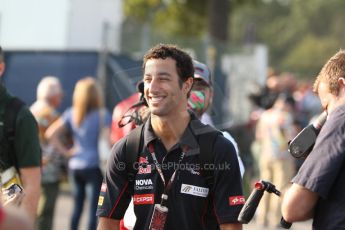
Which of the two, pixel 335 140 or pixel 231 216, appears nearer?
pixel 335 140

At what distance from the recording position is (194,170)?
4.64 metres

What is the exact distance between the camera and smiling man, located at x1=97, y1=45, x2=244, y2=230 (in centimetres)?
463

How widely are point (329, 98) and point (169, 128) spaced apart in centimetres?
91

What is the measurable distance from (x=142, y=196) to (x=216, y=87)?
1131 cm

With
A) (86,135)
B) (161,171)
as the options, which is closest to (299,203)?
(161,171)

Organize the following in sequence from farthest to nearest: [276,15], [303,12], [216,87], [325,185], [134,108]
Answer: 1. [276,15]
2. [303,12]
3. [216,87]
4. [134,108]
5. [325,185]

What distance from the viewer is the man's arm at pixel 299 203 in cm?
427

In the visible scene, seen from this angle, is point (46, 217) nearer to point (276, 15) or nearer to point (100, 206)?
point (100, 206)

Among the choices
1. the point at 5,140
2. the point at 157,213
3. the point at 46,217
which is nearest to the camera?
the point at 157,213

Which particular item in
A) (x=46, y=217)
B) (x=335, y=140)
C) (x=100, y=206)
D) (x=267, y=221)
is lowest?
(x=267, y=221)

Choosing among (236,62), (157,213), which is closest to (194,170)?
(157,213)

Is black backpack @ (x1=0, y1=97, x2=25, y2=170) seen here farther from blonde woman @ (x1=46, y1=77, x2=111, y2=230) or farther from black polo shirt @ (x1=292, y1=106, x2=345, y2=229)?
blonde woman @ (x1=46, y1=77, x2=111, y2=230)

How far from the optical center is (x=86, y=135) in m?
9.74

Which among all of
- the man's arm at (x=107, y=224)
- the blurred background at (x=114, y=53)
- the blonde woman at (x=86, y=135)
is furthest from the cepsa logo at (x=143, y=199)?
the blonde woman at (x=86, y=135)
